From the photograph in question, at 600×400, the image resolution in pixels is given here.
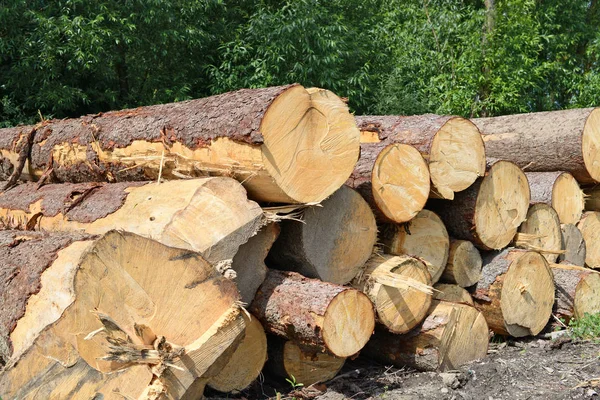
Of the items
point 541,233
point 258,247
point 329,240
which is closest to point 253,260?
point 258,247

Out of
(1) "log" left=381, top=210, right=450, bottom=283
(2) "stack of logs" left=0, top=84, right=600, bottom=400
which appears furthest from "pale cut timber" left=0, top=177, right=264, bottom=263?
(1) "log" left=381, top=210, right=450, bottom=283

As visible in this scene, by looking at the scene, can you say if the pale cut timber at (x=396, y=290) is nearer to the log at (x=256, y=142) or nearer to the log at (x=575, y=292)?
the log at (x=256, y=142)

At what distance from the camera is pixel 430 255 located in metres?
4.37

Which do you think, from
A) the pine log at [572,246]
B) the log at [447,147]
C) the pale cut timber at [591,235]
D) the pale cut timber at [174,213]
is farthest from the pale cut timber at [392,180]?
the pale cut timber at [591,235]

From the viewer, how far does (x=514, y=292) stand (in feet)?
15.3

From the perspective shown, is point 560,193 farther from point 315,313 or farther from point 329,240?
point 315,313

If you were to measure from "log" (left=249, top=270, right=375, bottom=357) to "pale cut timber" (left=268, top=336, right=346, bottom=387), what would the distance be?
255 millimetres

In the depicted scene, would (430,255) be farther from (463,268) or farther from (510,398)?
(510,398)

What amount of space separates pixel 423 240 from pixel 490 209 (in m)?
0.67

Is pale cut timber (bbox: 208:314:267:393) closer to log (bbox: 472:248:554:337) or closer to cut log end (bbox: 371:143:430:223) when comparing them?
cut log end (bbox: 371:143:430:223)

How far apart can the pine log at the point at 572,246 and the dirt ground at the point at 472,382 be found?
4.54ft

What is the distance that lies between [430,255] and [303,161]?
1388 millimetres

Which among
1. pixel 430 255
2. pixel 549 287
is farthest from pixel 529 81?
pixel 430 255

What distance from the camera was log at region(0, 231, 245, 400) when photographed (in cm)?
250
